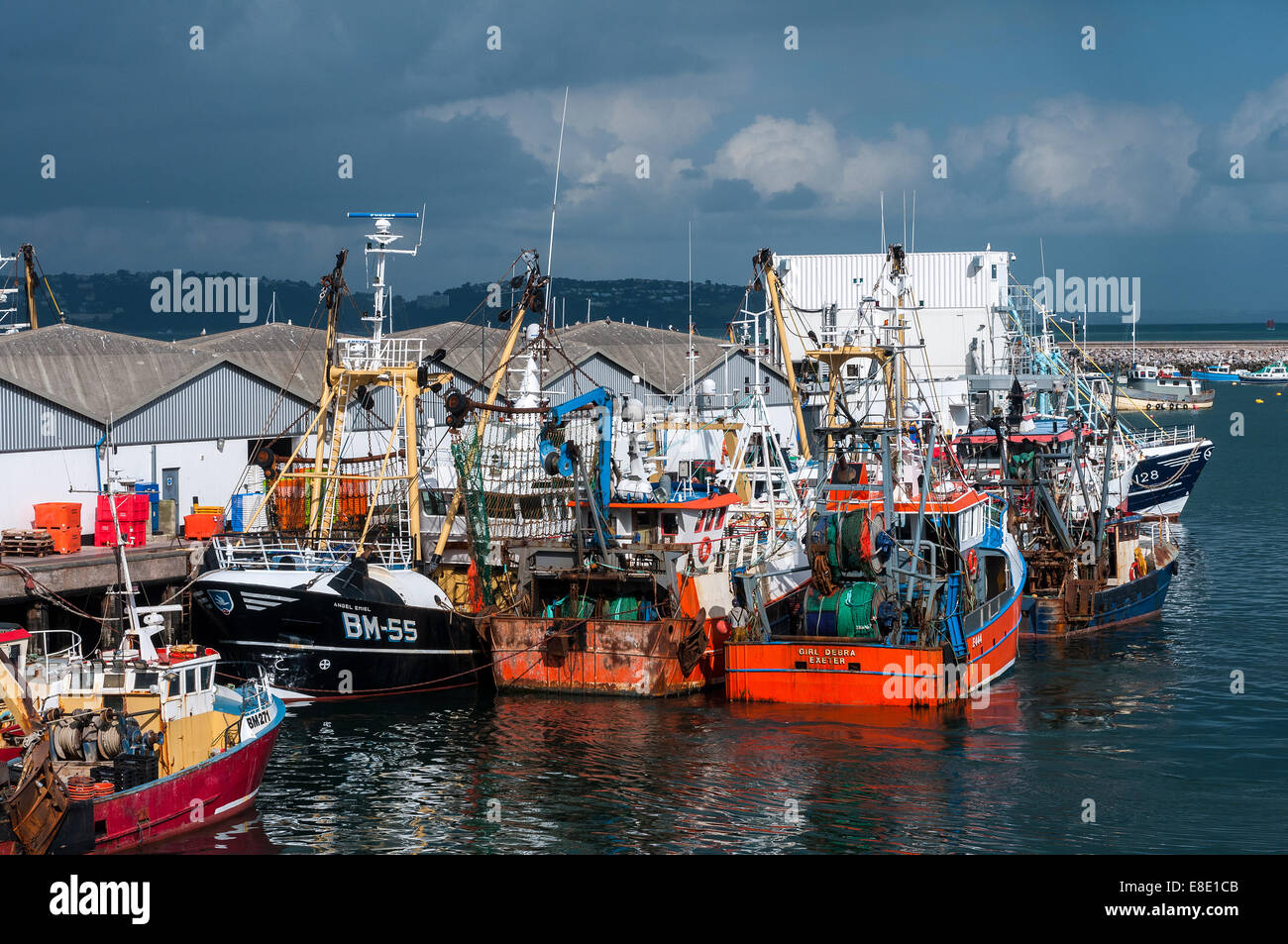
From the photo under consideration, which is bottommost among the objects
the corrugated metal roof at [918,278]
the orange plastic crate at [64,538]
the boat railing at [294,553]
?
the boat railing at [294,553]

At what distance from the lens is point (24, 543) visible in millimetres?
34156

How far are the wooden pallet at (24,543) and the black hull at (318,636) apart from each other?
5.07m

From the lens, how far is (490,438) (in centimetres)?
3794

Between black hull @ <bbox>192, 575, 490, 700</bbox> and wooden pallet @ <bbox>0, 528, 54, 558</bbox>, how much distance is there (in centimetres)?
507

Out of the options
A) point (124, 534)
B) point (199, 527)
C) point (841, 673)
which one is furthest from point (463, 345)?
point (841, 673)

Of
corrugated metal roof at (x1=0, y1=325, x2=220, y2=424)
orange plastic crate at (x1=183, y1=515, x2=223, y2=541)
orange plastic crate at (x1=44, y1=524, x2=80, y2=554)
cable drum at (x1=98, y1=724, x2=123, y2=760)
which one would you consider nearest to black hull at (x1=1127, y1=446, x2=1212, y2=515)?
orange plastic crate at (x1=183, y1=515, x2=223, y2=541)

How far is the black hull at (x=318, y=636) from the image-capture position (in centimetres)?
3156

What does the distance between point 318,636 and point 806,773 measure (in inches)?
473

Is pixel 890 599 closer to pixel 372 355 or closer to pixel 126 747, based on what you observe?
pixel 372 355

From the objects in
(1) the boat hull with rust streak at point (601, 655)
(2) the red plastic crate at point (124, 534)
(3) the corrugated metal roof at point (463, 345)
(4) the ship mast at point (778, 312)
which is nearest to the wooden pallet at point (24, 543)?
(2) the red plastic crate at point (124, 534)

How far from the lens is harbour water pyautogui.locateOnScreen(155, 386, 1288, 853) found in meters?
22.7

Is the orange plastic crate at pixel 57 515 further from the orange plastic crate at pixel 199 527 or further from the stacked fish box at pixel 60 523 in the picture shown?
the orange plastic crate at pixel 199 527

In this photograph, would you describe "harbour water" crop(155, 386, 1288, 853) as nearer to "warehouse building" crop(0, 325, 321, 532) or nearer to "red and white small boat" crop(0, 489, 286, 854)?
"red and white small boat" crop(0, 489, 286, 854)

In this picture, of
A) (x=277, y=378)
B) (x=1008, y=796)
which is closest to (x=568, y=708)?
(x=1008, y=796)
